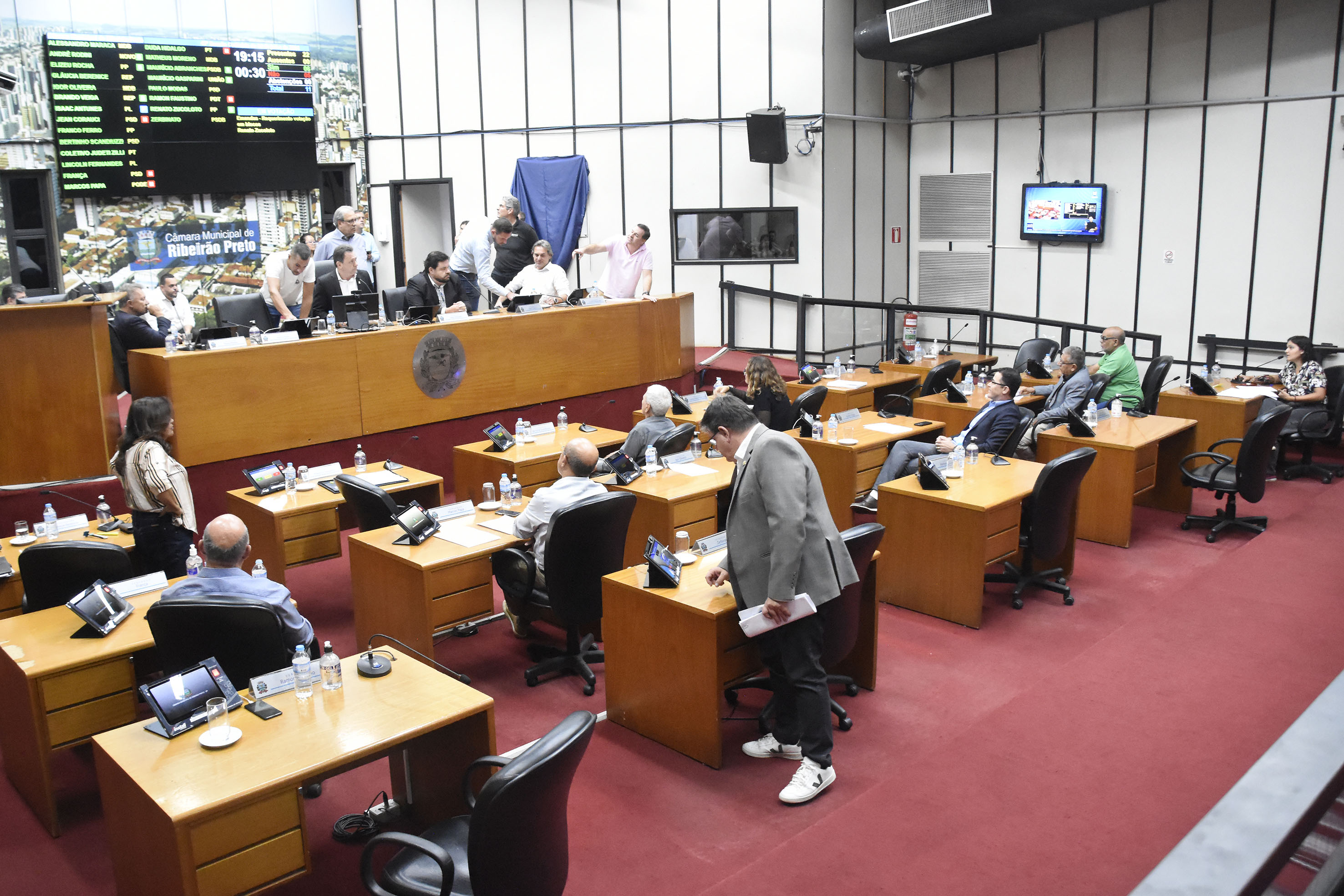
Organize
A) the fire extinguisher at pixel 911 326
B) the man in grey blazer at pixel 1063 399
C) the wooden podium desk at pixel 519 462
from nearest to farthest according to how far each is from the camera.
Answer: the wooden podium desk at pixel 519 462, the man in grey blazer at pixel 1063 399, the fire extinguisher at pixel 911 326

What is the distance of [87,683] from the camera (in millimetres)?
3867

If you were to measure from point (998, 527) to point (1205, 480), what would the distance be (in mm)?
2371

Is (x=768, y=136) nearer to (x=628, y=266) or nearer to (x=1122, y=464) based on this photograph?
(x=628, y=266)

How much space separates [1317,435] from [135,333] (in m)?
9.15

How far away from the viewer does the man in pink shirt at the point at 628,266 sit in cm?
1011

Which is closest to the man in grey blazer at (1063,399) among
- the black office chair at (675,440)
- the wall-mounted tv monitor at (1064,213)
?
the black office chair at (675,440)

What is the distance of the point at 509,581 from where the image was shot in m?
5.12

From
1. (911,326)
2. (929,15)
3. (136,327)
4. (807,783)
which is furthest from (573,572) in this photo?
(911,326)

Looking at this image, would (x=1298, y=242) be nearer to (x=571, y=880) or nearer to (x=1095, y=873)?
(x=1095, y=873)

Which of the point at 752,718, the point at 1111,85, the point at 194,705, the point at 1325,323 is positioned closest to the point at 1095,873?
the point at 752,718

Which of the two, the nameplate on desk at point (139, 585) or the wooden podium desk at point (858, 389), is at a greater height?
the wooden podium desk at point (858, 389)

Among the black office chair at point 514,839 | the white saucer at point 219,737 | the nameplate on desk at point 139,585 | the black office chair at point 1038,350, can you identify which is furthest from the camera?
the black office chair at point 1038,350

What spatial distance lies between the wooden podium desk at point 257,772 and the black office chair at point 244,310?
6.26 meters

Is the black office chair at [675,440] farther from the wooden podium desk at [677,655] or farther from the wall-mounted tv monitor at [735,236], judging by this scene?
the wall-mounted tv monitor at [735,236]
